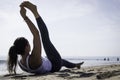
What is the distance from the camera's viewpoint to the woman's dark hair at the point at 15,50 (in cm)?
588

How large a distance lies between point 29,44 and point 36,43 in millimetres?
449

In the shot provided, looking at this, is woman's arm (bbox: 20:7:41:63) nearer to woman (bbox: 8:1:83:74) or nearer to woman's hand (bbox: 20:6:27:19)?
woman (bbox: 8:1:83:74)

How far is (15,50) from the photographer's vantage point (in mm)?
5910

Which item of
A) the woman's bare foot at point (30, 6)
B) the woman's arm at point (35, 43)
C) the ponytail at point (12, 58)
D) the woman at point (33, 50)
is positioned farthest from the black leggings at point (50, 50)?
the ponytail at point (12, 58)

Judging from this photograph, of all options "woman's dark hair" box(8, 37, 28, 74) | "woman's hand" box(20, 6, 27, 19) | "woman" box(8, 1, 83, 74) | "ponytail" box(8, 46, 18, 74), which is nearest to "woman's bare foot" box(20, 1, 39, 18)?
"woman" box(8, 1, 83, 74)

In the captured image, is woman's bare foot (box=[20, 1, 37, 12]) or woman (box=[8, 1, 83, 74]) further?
woman's bare foot (box=[20, 1, 37, 12])

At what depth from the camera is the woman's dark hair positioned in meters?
5.88

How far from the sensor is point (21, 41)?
5.86 m

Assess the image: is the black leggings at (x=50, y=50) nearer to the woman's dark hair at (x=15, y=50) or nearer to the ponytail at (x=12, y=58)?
the woman's dark hair at (x=15, y=50)

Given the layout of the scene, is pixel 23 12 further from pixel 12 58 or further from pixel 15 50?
pixel 12 58

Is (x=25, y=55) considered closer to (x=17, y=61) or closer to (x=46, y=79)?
(x=17, y=61)

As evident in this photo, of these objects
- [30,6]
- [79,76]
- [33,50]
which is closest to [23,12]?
[30,6]

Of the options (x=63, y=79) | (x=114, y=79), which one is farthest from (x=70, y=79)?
(x=114, y=79)

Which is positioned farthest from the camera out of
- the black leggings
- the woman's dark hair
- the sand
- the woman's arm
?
the black leggings
